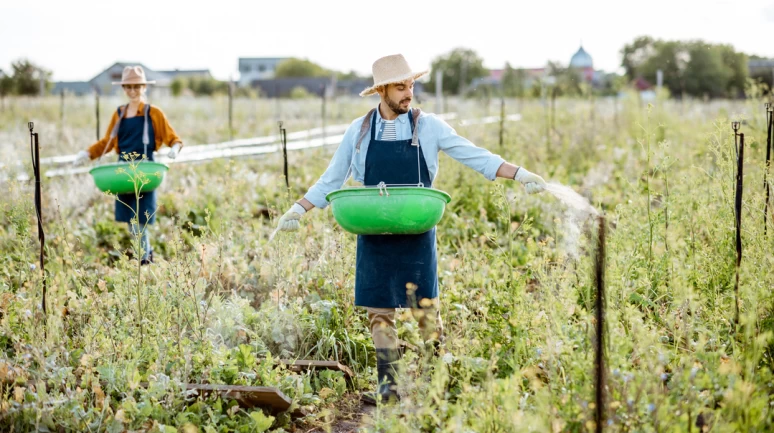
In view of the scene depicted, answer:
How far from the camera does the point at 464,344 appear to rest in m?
3.02

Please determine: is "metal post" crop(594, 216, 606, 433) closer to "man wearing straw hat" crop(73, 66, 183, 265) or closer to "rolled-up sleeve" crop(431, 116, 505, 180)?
"rolled-up sleeve" crop(431, 116, 505, 180)

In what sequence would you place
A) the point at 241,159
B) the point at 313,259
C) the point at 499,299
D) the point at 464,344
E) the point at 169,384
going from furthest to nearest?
the point at 241,159
the point at 313,259
the point at 499,299
the point at 464,344
the point at 169,384

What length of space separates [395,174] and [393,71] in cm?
44

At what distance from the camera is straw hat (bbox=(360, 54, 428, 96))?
310 centimetres

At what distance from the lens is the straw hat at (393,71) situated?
310 centimetres

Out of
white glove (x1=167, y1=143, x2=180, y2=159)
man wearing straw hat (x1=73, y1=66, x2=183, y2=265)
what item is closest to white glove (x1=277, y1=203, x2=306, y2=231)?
white glove (x1=167, y1=143, x2=180, y2=159)

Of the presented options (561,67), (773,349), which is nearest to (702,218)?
(773,349)

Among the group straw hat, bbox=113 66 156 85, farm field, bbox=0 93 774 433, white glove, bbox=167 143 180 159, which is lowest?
farm field, bbox=0 93 774 433

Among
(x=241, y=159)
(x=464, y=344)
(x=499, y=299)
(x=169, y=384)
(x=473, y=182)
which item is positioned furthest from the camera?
(x=241, y=159)

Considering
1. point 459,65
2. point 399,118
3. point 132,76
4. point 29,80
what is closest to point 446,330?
point 399,118

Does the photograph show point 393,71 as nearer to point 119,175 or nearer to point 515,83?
point 119,175

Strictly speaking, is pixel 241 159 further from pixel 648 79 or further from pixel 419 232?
pixel 648 79

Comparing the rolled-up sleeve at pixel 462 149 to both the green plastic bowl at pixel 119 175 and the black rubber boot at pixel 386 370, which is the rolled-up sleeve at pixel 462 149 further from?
the green plastic bowl at pixel 119 175

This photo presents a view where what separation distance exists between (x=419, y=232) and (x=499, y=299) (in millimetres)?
549
